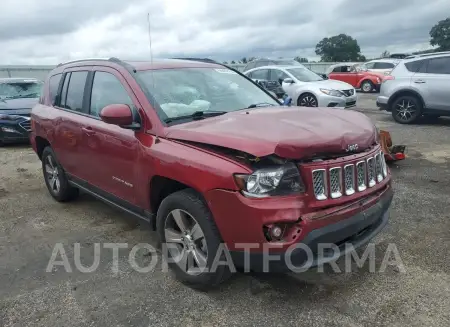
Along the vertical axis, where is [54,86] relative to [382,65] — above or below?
below

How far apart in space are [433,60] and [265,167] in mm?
8994

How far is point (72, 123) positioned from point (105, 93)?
0.67m

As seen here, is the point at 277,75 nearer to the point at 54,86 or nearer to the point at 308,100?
the point at 308,100

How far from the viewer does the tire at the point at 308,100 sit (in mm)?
11836

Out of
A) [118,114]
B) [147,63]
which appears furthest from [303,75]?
[118,114]

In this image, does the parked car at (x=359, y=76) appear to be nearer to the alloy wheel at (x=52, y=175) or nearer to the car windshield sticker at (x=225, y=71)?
the car windshield sticker at (x=225, y=71)

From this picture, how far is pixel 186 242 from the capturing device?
10.2 ft

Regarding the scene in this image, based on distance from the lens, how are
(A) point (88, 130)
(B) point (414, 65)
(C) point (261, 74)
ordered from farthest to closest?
1. (C) point (261, 74)
2. (B) point (414, 65)
3. (A) point (88, 130)

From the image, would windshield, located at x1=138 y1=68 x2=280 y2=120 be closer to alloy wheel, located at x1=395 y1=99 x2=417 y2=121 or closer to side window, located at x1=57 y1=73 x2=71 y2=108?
side window, located at x1=57 y1=73 x2=71 y2=108

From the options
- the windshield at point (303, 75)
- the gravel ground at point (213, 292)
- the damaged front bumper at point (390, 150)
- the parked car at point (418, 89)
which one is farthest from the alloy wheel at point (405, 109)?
the gravel ground at point (213, 292)

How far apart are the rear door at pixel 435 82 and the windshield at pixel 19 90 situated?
9.52 metres

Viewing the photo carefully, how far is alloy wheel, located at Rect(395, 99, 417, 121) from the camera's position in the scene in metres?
10.3

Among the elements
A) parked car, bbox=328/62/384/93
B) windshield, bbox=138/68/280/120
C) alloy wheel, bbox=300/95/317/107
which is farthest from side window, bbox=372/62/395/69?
windshield, bbox=138/68/280/120

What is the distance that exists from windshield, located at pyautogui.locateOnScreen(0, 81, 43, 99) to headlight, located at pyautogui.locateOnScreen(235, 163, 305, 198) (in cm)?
925
